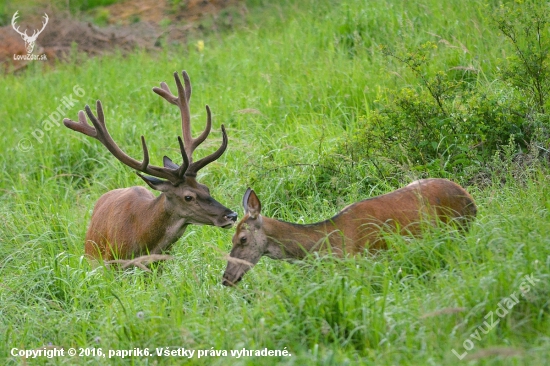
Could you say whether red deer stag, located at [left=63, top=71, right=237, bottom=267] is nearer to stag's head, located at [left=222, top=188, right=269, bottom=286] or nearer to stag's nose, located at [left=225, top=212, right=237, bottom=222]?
stag's nose, located at [left=225, top=212, right=237, bottom=222]

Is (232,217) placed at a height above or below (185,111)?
below

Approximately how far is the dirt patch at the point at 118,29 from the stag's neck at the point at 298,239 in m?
9.14

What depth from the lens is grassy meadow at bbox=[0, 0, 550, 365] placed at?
4641 millimetres

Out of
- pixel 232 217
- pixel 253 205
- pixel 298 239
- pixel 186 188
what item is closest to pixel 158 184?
pixel 186 188

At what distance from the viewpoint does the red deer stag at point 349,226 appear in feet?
19.1

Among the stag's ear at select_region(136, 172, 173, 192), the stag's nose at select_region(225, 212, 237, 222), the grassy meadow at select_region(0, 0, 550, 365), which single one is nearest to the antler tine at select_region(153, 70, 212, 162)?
the stag's ear at select_region(136, 172, 173, 192)

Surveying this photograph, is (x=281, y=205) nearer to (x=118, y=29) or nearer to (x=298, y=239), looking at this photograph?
(x=298, y=239)

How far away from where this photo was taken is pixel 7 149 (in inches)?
416

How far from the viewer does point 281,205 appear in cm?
771

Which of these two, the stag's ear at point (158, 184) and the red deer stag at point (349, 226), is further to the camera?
the stag's ear at point (158, 184)

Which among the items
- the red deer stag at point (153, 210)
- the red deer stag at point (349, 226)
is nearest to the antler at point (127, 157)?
the red deer stag at point (153, 210)

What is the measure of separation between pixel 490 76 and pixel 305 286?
4944mm

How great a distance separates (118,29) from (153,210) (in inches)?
355

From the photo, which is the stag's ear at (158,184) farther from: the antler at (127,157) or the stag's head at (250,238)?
the stag's head at (250,238)
